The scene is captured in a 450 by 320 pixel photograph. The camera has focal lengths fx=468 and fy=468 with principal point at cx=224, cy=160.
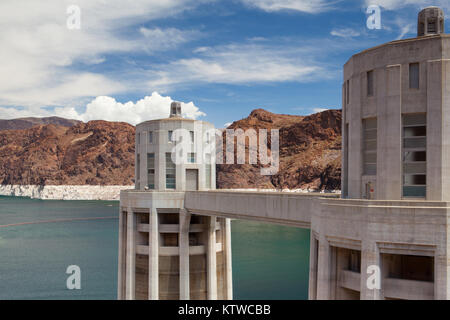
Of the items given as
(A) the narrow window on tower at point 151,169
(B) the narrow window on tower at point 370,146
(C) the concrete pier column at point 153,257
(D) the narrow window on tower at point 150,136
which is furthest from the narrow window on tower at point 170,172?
(B) the narrow window on tower at point 370,146

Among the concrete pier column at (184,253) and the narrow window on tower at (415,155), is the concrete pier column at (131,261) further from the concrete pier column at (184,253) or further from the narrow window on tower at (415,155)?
the narrow window on tower at (415,155)

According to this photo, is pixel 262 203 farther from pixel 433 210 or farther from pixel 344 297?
pixel 433 210

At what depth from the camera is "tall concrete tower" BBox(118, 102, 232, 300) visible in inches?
1462

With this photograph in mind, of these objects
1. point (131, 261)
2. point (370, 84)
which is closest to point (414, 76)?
point (370, 84)

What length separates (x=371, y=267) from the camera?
53.5 ft

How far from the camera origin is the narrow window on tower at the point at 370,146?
60.2ft

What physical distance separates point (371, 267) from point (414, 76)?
7.14m

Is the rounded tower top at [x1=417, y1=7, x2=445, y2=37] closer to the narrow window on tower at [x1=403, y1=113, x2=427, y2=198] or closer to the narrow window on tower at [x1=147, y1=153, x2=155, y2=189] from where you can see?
the narrow window on tower at [x1=403, y1=113, x2=427, y2=198]

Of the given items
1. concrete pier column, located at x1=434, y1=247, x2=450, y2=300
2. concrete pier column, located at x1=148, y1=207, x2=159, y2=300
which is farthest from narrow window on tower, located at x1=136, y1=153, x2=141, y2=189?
concrete pier column, located at x1=434, y1=247, x2=450, y2=300

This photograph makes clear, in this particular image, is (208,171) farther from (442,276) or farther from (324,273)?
(442,276)

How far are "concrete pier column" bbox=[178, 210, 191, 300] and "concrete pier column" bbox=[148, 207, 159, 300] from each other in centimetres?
191
